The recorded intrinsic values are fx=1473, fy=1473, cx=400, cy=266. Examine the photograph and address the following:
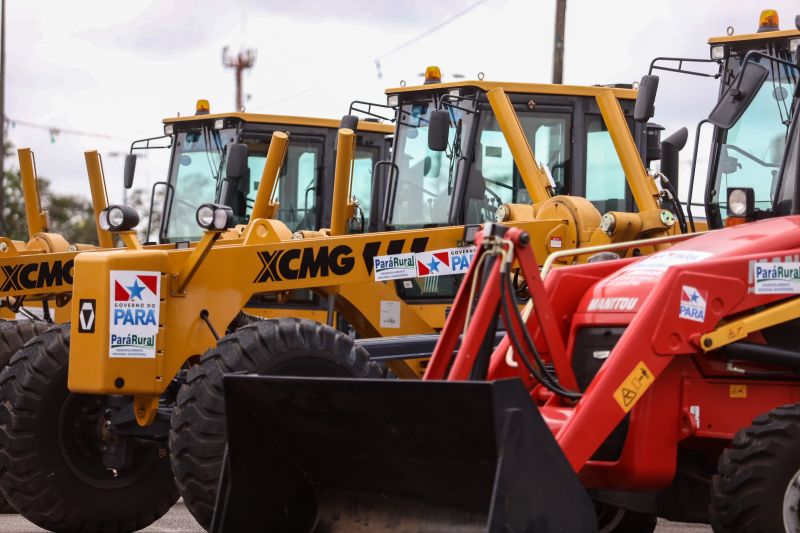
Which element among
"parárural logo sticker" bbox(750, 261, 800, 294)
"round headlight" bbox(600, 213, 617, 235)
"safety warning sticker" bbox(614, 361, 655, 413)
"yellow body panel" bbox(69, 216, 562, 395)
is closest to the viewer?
"safety warning sticker" bbox(614, 361, 655, 413)

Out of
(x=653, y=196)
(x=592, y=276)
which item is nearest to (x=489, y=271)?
(x=592, y=276)

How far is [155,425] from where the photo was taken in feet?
29.3

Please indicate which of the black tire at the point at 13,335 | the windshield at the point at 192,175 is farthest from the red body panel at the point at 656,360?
the windshield at the point at 192,175

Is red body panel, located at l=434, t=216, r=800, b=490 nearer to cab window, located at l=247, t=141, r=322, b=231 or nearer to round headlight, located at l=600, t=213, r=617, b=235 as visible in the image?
round headlight, located at l=600, t=213, r=617, b=235

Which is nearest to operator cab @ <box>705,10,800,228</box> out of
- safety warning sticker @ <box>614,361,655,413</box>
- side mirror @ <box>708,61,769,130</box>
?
side mirror @ <box>708,61,769,130</box>

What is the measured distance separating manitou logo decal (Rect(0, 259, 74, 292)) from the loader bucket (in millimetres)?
6769

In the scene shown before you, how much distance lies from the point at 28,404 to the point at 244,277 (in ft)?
5.57

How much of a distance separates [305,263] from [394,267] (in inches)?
29.5

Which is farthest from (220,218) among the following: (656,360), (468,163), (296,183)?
(296,183)

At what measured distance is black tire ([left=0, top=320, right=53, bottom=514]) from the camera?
11062 mm

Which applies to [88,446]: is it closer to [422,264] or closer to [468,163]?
[422,264]

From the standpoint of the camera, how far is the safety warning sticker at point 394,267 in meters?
10.9

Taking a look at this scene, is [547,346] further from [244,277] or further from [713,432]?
[244,277]

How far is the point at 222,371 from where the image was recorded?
25.4ft
